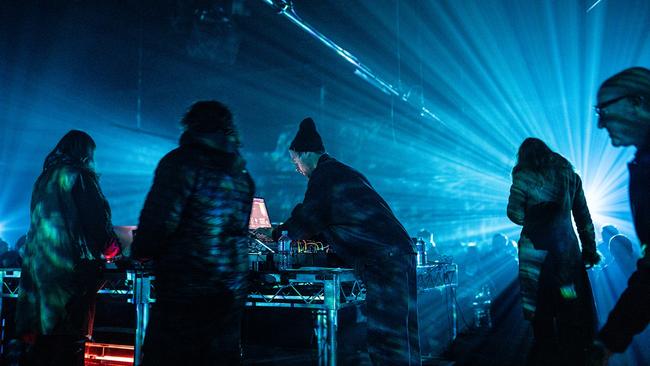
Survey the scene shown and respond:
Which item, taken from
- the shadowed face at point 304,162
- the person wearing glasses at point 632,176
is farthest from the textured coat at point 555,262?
the shadowed face at point 304,162

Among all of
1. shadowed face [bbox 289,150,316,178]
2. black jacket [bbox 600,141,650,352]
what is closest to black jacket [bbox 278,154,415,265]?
shadowed face [bbox 289,150,316,178]

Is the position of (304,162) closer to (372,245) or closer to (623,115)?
(372,245)

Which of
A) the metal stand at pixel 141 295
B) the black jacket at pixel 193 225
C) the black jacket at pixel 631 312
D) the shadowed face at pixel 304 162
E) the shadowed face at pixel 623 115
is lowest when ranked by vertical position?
the metal stand at pixel 141 295

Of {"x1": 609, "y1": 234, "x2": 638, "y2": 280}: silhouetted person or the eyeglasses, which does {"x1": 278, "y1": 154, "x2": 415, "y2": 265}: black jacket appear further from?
{"x1": 609, "y1": 234, "x2": 638, "y2": 280}: silhouetted person

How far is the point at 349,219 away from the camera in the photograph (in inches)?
108

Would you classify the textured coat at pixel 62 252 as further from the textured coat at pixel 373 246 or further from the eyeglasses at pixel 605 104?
the eyeglasses at pixel 605 104

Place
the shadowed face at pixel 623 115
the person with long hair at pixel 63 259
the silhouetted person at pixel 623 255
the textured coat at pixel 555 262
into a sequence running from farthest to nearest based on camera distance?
the silhouetted person at pixel 623 255
the person with long hair at pixel 63 259
the textured coat at pixel 555 262
the shadowed face at pixel 623 115

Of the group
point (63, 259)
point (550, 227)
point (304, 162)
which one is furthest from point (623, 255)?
point (63, 259)

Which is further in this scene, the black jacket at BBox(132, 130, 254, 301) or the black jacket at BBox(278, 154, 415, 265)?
the black jacket at BBox(278, 154, 415, 265)

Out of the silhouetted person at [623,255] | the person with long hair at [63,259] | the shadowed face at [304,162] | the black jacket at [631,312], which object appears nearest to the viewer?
the black jacket at [631,312]

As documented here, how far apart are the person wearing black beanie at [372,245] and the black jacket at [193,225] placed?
3.04 feet

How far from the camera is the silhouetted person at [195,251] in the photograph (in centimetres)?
169

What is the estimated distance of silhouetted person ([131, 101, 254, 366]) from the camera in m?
1.69

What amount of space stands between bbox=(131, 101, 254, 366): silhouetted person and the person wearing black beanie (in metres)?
0.93
